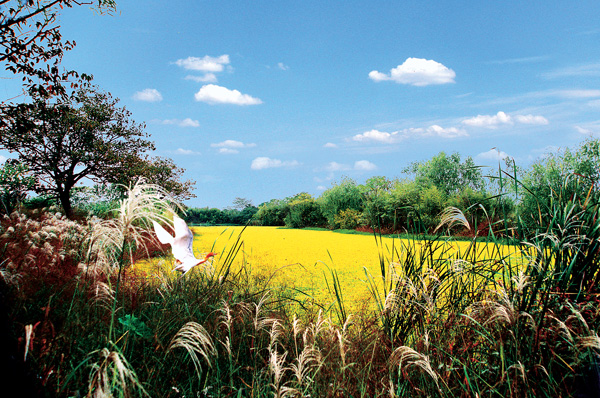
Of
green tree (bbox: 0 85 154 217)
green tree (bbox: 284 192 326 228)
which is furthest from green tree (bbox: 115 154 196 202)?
green tree (bbox: 284 192 326 228)

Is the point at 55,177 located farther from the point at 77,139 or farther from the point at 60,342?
the point at 60,342

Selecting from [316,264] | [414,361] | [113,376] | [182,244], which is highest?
[182,244]

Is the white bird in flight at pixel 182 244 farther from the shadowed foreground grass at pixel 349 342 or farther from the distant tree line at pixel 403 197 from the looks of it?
the distant tree line at pixel 403 197

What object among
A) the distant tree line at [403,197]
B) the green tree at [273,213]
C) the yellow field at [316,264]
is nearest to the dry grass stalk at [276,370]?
the yellow field at [316,264]

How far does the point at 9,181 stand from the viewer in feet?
25.8

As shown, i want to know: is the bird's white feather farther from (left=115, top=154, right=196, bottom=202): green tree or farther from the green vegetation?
(left=115, top=154, right=196, bottom=202): green tree

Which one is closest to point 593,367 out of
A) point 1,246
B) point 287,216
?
point 1,246

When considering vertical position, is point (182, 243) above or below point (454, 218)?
below

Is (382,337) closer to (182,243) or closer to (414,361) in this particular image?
(414,361)

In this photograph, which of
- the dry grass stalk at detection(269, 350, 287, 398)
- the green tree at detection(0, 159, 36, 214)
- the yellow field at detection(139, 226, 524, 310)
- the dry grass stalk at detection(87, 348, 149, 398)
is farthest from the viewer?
the green tree at detection(0, 159, 36, 214)

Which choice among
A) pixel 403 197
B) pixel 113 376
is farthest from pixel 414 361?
pixel 403 197

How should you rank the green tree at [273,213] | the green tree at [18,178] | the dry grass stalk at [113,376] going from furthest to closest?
1. the green tree at [273,213]
2. the green tree at [18,178]
3. the dry grass stalk at [113,376]

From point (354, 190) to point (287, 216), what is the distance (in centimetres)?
350

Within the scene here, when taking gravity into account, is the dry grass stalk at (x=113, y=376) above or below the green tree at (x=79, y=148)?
below
